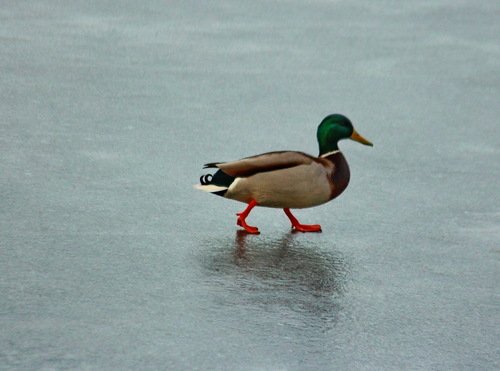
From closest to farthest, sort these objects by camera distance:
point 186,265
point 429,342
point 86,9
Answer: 1. point 429,342
2. point 186,265
3. point 86,9

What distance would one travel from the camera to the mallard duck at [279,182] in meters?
7.49

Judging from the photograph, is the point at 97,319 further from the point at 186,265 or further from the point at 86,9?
the point at 86,9

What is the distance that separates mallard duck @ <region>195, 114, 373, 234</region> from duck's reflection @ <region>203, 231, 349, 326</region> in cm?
18

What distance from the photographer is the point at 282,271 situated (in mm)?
6879

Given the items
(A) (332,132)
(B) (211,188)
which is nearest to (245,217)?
(B) (211,188)

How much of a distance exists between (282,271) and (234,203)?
1368 mm

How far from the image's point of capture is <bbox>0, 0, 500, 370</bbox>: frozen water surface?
5949 millimetres

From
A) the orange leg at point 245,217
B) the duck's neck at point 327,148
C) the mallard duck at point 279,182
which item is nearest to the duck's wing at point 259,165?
the mallard duck at point 279,182

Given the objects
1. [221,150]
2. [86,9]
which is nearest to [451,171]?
[221,150]

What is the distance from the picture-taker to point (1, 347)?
18.4 feet

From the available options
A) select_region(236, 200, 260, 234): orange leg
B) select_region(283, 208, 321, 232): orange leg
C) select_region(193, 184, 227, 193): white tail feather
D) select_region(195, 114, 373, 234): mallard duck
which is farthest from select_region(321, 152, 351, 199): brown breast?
select_region(193, 184, 227, 193): white tail feather

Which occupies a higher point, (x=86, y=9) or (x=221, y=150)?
(x=86, y=9)

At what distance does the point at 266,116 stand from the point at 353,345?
444cm

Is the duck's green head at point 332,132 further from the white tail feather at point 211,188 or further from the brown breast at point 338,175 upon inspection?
the white tail feather at point 211,188
